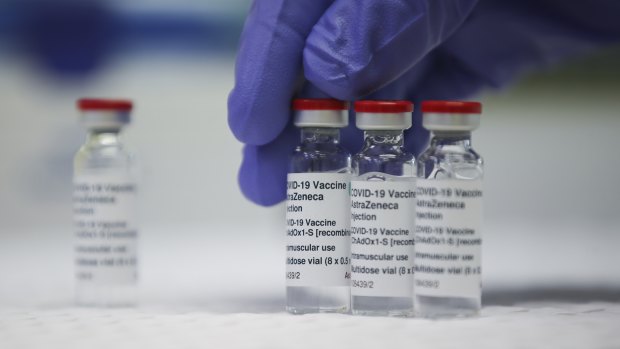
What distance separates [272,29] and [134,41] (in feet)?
8.01

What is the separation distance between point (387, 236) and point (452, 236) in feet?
0.28

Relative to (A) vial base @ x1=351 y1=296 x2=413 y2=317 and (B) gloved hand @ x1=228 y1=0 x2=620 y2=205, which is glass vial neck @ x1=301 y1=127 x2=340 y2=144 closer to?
(B) gloved hand @ x1=228 y1=0 x2=620 y2=205

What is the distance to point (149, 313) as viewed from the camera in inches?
48.6

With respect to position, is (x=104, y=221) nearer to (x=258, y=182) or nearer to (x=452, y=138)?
(x=258, y=182)

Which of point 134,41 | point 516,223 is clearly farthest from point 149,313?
A: point 134,41

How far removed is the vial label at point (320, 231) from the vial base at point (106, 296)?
12.4 inches

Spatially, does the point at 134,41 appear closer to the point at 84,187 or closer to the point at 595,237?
the point at 595,237

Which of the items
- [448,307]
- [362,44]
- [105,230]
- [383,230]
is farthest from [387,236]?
[105,230]

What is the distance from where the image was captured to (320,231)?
1188 mm

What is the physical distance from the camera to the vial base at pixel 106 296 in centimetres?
137

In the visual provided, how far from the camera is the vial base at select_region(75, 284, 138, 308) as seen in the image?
1.37 meters

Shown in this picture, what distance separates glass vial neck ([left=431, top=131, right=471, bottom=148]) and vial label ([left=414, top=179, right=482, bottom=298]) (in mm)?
57

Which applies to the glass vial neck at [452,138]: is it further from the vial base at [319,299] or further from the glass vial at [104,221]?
the glass vial at [104,221]

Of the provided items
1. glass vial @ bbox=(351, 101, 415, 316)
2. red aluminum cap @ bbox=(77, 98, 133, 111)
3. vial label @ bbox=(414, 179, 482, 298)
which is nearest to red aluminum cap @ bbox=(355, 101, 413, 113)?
glass vial @ bbox=(351, 101, 415, 316)
